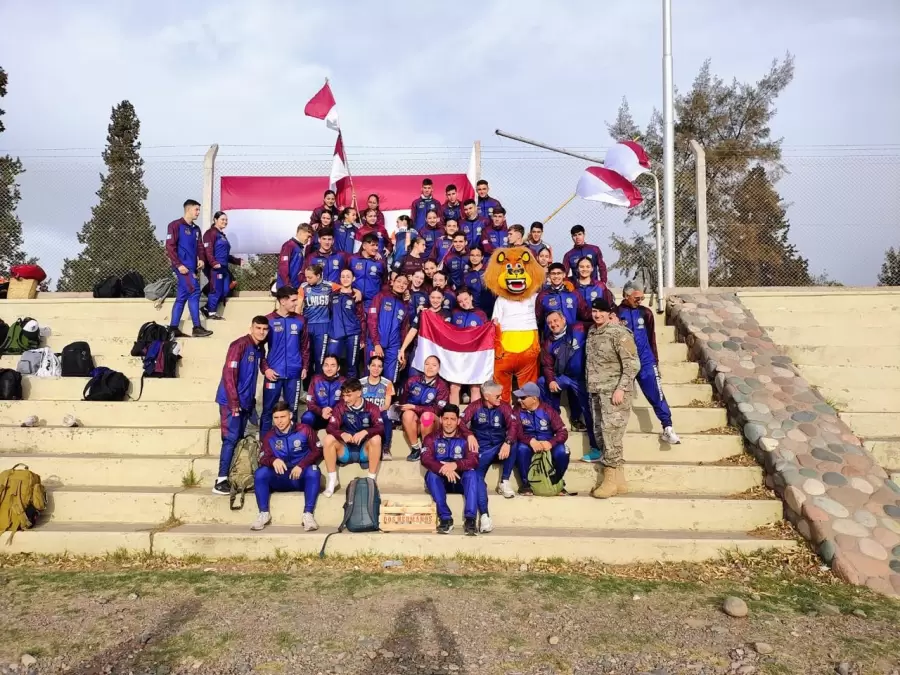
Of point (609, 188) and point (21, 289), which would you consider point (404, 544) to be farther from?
point (21, 289)

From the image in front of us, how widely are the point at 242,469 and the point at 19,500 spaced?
1853 mm

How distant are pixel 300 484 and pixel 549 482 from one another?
2.29 meters

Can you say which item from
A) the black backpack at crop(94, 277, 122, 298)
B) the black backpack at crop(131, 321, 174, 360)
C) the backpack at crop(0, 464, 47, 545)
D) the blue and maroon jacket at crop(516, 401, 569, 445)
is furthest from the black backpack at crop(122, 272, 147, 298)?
the blue and maroon jacket at crop(516, 401, 569, 445)

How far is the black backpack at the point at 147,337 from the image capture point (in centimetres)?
781

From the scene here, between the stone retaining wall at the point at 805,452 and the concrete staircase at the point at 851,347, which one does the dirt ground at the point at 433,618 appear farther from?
the concrete staircase at the point at 851,347

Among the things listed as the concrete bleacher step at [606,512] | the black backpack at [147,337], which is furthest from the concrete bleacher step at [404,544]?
the black backpack at [147,337]

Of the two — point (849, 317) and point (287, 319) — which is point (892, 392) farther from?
point (287, 319)

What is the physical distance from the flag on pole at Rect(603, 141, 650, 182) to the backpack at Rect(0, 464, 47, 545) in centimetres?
788

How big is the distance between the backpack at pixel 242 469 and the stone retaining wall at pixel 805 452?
4.87 meters

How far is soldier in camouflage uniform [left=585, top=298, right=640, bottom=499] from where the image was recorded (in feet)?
18.5

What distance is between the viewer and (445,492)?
5.48m

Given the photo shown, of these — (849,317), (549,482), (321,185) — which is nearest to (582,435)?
(549,482)

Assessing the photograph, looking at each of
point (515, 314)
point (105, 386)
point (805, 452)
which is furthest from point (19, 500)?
point (805, 452)

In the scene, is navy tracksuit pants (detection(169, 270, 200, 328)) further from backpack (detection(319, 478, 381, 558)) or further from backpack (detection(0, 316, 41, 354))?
backpack (detection(319, 478, 381, 558))
